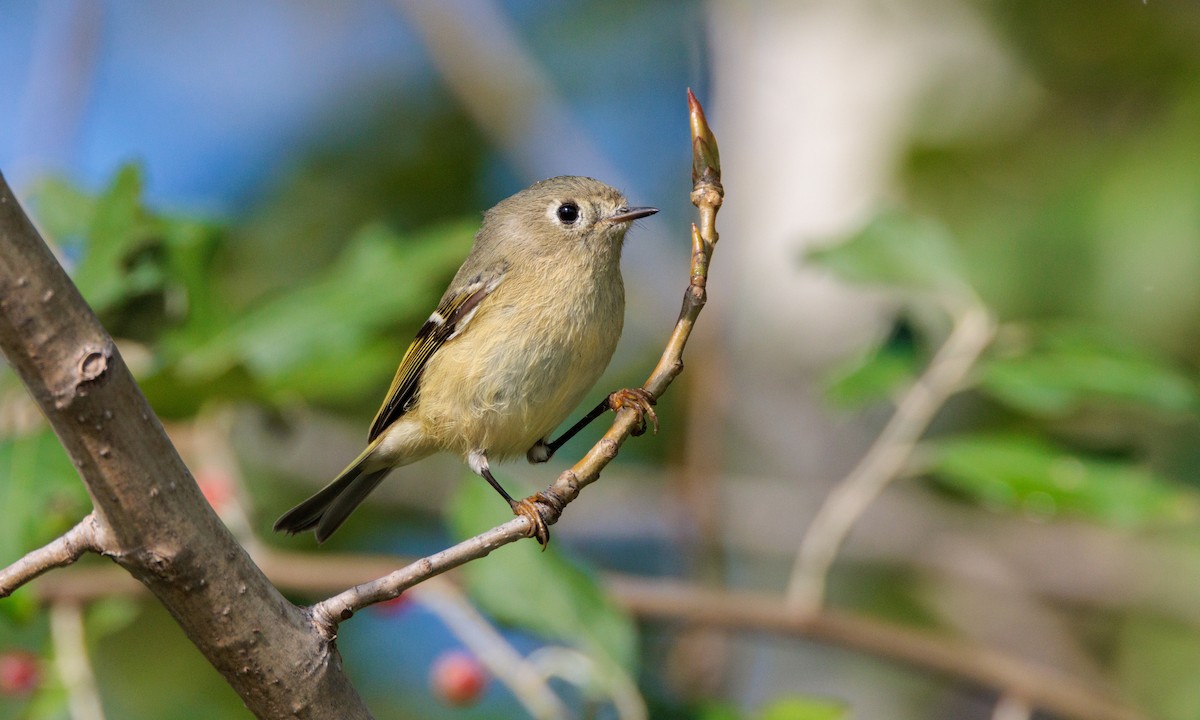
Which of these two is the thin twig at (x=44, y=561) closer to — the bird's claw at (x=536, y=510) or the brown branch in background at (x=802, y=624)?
the bird's claw at (x=536, y=510)

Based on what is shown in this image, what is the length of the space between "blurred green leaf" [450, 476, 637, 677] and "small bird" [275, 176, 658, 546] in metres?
0.08

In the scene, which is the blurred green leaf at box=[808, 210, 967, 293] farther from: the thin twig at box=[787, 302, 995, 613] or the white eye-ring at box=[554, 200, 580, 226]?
the white eye-ring at box=[554, 200, 580, 226]

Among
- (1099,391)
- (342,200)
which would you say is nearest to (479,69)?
(342,200)

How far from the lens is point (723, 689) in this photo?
334 centimetres

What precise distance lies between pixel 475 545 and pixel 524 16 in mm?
4876

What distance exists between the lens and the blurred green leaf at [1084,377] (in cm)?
240

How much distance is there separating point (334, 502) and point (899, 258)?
1.40 meters

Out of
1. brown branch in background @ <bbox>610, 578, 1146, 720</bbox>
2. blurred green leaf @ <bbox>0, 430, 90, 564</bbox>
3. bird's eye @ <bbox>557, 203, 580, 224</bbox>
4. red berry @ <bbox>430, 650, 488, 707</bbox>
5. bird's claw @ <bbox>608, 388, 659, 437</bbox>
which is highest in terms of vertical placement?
blurred green leaf @ <bbox>0, 430, 90, 564</bbox>

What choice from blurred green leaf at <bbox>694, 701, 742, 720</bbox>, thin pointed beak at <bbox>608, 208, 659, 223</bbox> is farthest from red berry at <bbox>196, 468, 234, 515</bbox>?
blurred green leaf at <bbox>694, 701, 742, 720</bbox>

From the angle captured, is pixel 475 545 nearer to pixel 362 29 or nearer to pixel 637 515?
pixel 637 515

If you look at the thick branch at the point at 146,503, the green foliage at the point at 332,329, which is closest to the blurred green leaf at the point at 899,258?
the green foliage at the point at 332,329

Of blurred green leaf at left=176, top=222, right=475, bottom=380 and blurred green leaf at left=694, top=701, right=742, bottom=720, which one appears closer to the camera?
blurred green leaf at left=694, top=701, right=742, bottom=720

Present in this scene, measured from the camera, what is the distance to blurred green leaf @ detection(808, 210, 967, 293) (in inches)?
106

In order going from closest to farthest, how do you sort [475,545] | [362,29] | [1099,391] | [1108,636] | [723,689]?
[475,545] → [1099,391] → [723,689] → [1108,636] → [362,29]
